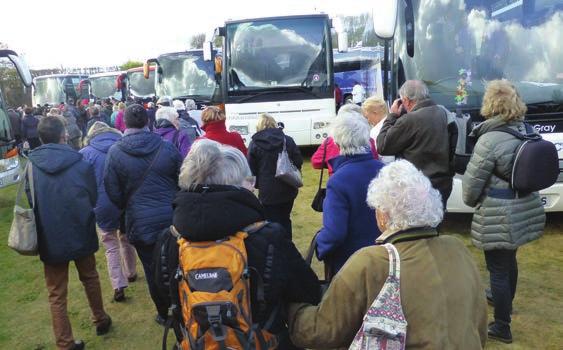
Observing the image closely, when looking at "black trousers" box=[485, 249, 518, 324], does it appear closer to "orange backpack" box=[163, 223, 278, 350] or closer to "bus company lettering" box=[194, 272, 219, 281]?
"orange backpack" box=[163, 223, 278, 350]

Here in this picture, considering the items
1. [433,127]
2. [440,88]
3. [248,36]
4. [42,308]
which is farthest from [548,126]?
[248,36]

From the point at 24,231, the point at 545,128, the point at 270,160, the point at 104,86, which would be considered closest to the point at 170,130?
the point at 270,160

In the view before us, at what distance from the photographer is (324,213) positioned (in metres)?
2.85

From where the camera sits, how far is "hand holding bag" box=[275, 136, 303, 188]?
4625 mm

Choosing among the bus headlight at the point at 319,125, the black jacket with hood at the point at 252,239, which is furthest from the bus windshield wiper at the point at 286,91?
the black jacket with hood at the point at 252,239

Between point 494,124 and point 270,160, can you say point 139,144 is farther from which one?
point 494,124

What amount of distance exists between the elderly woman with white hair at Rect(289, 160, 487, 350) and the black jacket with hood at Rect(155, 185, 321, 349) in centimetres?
17

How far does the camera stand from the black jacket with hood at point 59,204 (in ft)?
11.6

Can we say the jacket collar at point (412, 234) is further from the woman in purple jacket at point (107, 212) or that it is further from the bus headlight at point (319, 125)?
the bus headlight at point (319, 125)

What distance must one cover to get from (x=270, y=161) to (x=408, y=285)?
3116mm

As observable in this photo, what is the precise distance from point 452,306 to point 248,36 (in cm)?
911

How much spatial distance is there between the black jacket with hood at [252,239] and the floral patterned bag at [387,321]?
1.34 ft

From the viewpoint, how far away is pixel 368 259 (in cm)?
178

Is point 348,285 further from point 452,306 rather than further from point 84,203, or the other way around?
point 84,203
